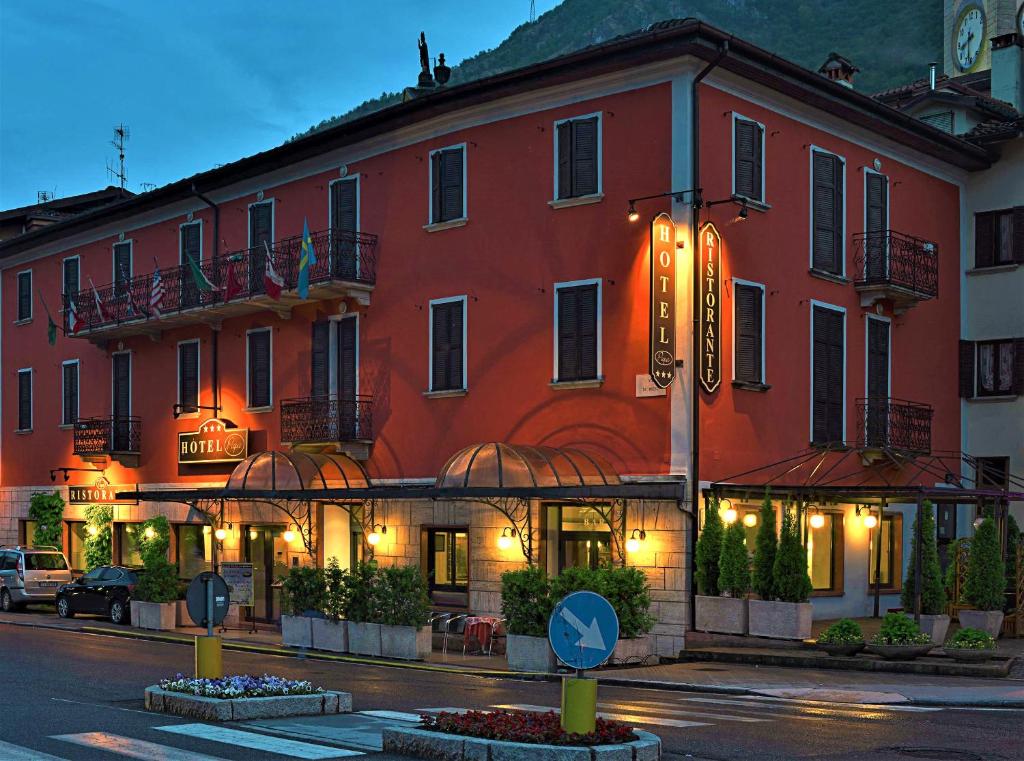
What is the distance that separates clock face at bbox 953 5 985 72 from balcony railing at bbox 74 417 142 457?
232 ft

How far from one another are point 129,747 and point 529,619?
1110 centimetres

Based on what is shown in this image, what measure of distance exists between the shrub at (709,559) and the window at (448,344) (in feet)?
22.2

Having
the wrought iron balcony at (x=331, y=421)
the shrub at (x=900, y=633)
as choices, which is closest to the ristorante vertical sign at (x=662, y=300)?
the shrub at (x=900, y=633)

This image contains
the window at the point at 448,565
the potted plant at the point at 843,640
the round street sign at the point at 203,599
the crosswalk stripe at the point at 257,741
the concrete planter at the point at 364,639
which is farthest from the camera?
the window at the point at 448,565

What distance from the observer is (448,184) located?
101ft

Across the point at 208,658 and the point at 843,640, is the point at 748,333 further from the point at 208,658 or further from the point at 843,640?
the point at 208,658

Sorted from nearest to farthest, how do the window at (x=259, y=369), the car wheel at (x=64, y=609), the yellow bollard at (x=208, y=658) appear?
the yellow bollard at (x=208, y=658) → the window at (x=259, y=369) → the car wheel at (x=64, y=609)

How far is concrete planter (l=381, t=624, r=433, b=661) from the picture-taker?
25.6 metres

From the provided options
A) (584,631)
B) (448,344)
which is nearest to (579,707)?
(584,631)

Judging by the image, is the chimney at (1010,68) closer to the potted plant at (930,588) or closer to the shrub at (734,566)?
the potted plant at (930,588)

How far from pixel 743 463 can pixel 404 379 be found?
8.10m

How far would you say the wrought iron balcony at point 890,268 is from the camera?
30.5 m

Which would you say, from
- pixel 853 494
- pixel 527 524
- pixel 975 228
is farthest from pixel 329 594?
pixel 975 228

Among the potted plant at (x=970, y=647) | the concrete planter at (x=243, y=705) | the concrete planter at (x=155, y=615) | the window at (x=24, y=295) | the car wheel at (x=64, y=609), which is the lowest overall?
the car wheel at (x=64, y=609)
